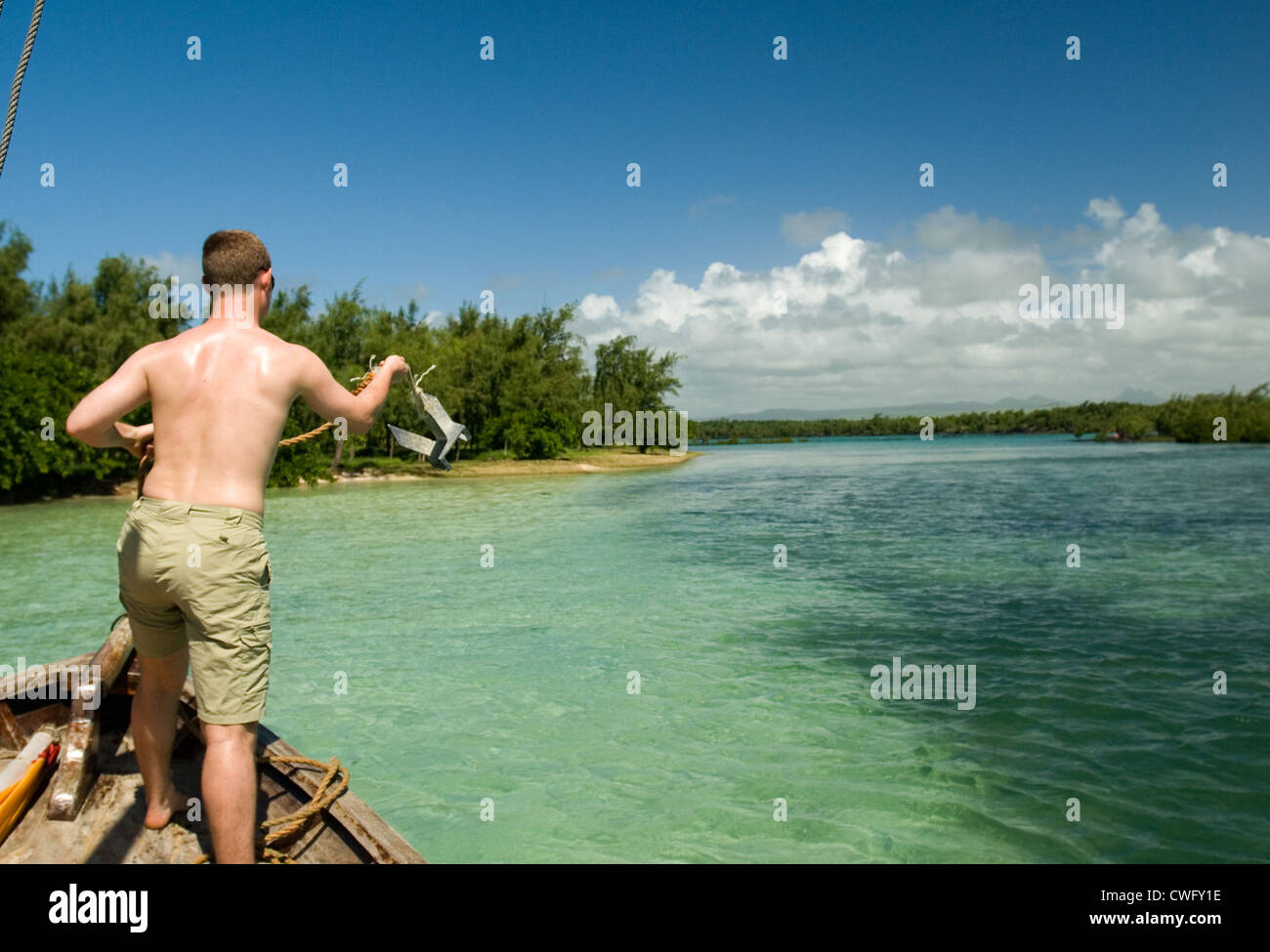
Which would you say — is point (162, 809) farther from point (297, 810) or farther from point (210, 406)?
point (210, 406)

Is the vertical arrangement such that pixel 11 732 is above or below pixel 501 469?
below

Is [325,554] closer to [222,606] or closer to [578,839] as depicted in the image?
[578,839]

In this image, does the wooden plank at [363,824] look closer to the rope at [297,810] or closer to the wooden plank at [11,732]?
the rope at [297,810]

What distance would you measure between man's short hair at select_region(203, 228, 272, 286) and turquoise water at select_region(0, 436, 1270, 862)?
4.54 meters

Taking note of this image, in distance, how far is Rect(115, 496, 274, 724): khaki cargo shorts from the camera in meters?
3.19

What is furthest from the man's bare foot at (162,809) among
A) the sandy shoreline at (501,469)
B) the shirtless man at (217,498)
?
the sandy shoreline at (501,469)

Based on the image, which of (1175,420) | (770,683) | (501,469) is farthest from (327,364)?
(1175,420)

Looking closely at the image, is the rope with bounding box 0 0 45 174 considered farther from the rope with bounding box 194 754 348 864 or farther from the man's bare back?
the rope with bounding box 194 754 348 864

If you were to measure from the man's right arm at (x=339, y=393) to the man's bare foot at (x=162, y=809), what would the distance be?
7.55 ft

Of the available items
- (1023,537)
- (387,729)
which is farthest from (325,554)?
(1023,537)

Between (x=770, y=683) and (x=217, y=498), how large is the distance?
7.79 m

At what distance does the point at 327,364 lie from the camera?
57781 mm

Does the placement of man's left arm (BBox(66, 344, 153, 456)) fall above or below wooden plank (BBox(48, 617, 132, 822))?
above

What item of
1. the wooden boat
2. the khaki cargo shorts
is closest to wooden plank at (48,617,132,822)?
the wooden boat
